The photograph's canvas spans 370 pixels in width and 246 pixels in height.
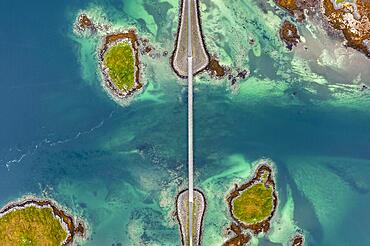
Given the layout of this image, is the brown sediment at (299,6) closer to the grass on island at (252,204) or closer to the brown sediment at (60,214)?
the grass on island at (252,204)

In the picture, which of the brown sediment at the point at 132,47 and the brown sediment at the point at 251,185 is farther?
the brown sediment at the point at 251,185

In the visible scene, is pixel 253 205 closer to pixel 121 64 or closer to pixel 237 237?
pixel 237 237

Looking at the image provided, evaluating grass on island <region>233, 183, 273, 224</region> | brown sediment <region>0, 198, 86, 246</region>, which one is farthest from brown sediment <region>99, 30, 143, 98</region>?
grass on island <region>233, 183, 273, 224</region>

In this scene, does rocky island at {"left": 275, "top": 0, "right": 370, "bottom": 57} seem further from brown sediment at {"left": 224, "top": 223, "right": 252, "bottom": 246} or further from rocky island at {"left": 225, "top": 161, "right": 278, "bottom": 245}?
brown sediment at {"left": 224, "top": 223, "right": 252, "bottom": 246}

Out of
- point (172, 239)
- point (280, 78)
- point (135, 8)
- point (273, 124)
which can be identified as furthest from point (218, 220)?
point (135, 8)

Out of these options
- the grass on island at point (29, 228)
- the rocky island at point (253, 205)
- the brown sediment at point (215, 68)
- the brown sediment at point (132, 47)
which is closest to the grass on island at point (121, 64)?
the brown sediment at point (132, 47)

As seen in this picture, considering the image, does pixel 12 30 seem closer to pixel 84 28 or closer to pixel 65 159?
pixel 84 28

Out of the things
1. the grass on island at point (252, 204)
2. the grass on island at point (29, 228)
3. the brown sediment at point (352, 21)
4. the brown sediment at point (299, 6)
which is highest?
the brown sediment at point (299, 6)
